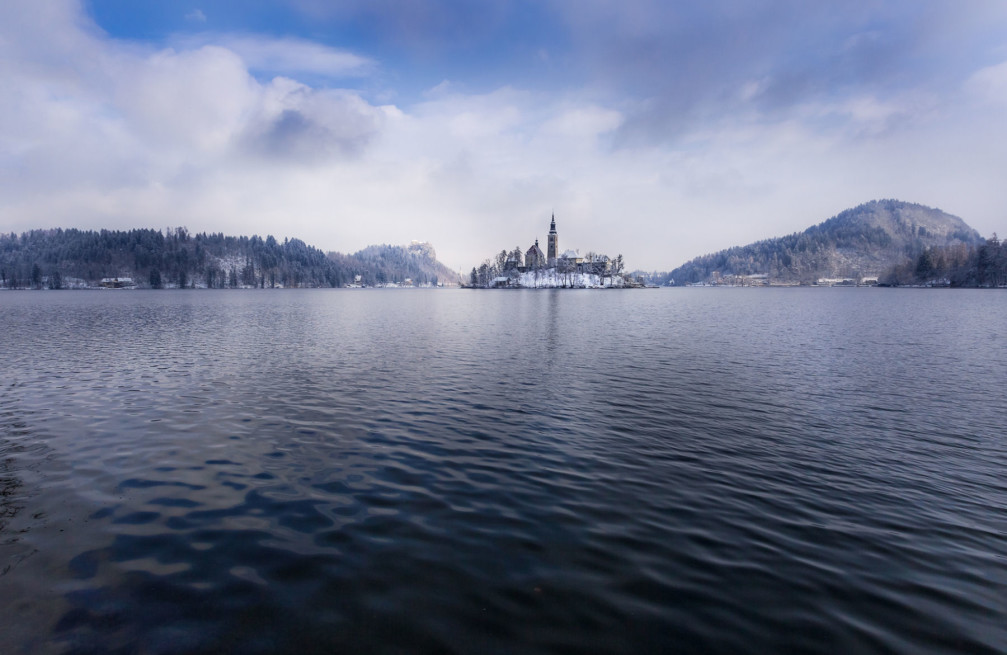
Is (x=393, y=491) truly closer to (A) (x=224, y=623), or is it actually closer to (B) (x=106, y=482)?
(A) (x=224, y=623)

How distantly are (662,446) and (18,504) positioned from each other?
64.0ft

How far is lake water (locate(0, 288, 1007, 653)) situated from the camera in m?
7.20

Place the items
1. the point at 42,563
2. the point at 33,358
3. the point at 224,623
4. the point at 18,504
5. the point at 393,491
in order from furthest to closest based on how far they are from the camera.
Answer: the point at 33,358 < the point at 393,491 < the point at 18,504 < the point at 42,563 < the point at 224,623

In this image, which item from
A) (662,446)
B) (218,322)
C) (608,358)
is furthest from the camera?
(218,322)

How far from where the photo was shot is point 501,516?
421 inches

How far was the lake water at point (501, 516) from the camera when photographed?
720cm

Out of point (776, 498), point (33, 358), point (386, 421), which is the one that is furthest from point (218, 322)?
point (776, 498)

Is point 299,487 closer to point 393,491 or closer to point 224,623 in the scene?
point 393,491

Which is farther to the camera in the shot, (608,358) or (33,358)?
(608,358)

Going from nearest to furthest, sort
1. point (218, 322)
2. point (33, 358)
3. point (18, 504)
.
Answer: point (18, 504) → point (33, 358) → point (218, 322)

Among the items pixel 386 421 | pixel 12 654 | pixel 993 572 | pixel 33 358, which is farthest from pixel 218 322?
pixel 993 572

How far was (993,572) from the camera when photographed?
8633mm

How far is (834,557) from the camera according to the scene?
912cm

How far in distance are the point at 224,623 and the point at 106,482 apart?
8.78 metres
